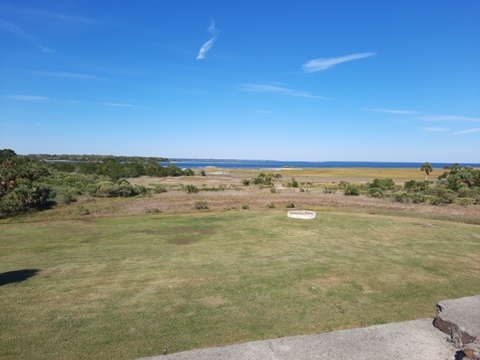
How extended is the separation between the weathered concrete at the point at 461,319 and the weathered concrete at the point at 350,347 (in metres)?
0.25

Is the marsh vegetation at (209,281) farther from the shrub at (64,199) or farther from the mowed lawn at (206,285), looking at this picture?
the shrub at (64,199)

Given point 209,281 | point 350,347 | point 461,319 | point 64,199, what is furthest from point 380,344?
point 64,199

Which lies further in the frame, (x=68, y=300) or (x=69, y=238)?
(x=69, y=238)

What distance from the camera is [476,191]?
1914 inches

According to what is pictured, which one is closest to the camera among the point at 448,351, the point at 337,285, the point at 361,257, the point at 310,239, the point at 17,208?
the point at 448,351

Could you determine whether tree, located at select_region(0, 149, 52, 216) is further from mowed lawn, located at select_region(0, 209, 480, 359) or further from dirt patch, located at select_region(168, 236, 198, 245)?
dirt patch, located at select_region(168, 236, 198, 245)

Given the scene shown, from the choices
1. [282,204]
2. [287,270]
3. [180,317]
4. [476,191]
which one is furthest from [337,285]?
[476,191]

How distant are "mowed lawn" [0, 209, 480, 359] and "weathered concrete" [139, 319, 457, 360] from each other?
3.35ft

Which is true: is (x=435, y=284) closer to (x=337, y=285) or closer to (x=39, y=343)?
(x=337, y=285)

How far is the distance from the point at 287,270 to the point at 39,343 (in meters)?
8.93

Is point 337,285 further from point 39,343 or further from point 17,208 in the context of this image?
point 17,208

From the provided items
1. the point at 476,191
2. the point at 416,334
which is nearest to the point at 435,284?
the point at 416,334

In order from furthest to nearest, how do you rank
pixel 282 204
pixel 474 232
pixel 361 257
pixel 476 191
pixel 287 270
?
1. pixel 476 191
2. pixel 282 204
3. pixel 474 232
4. pixel 361 257
5. pixel 287 270

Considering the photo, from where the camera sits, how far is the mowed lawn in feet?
26.9
